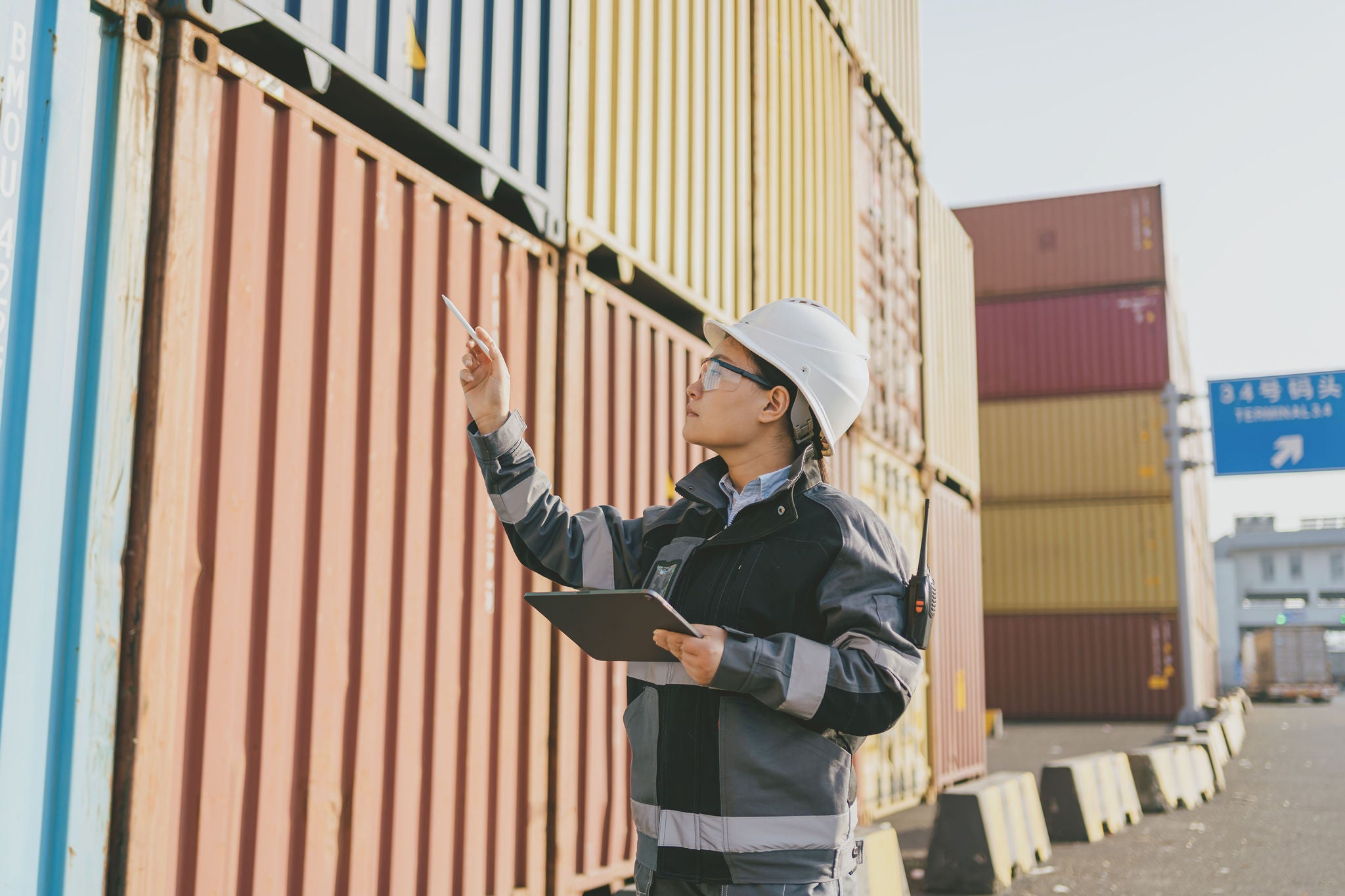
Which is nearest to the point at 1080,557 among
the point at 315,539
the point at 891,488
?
the point at 891,488

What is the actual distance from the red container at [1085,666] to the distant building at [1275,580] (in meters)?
50.1

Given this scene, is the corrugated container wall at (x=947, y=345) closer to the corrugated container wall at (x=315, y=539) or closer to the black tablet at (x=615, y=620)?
the corrugated container wall at (x=315, y=539)

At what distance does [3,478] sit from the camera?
2816 mm

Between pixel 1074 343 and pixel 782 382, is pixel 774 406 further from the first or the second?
Answer: pixel 1074 343

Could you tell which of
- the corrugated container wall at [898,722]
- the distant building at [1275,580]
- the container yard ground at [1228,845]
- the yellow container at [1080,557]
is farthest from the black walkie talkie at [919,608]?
the distant building at [1275,580]

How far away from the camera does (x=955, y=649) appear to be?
488 inches

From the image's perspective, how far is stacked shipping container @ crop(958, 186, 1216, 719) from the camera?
2461cm

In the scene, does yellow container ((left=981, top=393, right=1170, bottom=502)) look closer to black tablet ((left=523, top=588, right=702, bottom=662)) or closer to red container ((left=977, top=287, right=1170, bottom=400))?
red container ((left=977, top=287, right=1170, bottom=400))

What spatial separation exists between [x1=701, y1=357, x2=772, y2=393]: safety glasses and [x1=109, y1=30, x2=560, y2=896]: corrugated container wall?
1.72 meters

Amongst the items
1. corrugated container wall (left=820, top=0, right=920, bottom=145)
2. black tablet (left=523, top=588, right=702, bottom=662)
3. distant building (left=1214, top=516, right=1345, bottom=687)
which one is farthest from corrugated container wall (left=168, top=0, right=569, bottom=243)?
distant building (left=1214, top=516, right=1345, bottom=687)

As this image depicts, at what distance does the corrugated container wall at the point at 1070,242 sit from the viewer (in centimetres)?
2528

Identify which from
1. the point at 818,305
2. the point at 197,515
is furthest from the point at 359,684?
the point at 818,305

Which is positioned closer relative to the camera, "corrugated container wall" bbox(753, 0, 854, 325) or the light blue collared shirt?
the light blue collared shirt

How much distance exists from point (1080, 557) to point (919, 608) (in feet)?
81.1
